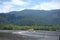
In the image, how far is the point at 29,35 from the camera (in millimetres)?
3484

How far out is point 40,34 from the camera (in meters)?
3.46

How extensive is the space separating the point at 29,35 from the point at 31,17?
41cm

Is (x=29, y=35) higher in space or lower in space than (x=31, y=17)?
lower

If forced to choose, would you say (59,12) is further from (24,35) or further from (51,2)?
(24,35)

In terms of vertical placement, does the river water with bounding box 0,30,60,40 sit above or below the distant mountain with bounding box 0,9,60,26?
below

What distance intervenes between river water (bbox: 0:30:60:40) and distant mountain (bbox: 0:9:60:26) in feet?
0.66

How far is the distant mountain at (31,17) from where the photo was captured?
3.41m

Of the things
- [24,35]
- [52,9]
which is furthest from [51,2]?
[24,35]

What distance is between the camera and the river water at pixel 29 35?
11.2ft

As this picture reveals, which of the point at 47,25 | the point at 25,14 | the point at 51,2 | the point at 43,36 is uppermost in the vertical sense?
the point at 51,2

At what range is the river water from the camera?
341cm

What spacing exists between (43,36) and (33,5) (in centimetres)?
74

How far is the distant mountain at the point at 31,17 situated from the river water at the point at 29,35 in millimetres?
202

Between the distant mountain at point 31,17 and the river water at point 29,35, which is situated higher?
the distant mountain at point 31,17
